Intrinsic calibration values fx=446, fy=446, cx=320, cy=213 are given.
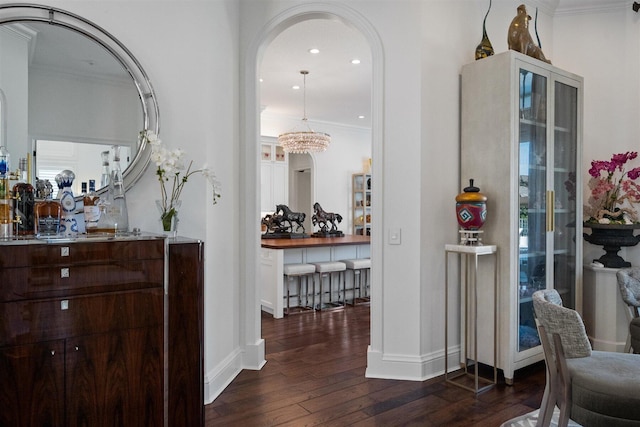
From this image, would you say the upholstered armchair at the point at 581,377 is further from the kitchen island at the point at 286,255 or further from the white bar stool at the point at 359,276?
the white bar stool at the point at 359,276

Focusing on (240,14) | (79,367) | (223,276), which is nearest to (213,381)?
(223,276)

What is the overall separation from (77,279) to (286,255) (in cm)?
376

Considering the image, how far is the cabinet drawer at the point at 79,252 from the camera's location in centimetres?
181

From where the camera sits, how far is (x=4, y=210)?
2078 mm

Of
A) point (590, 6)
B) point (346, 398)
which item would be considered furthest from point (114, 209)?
point (590, 6)

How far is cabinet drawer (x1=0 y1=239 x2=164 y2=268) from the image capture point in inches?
71.1

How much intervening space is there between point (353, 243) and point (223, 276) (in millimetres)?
2924

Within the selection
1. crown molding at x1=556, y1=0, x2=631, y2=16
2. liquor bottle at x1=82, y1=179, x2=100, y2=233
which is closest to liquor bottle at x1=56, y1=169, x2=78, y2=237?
liquor bottle at x1=82, y1=179, x2=100, y2=233

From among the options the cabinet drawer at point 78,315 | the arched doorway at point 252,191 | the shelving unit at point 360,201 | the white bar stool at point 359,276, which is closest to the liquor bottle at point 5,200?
the cabinet drawer at point 78,315

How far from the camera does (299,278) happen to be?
18.7 ft

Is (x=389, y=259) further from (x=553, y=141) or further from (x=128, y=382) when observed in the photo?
(x=128, y=382)

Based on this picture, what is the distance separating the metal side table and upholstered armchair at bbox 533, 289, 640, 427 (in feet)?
2.71

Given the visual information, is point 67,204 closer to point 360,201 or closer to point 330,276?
point 330,276

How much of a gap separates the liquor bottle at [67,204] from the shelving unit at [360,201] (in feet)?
24.6
